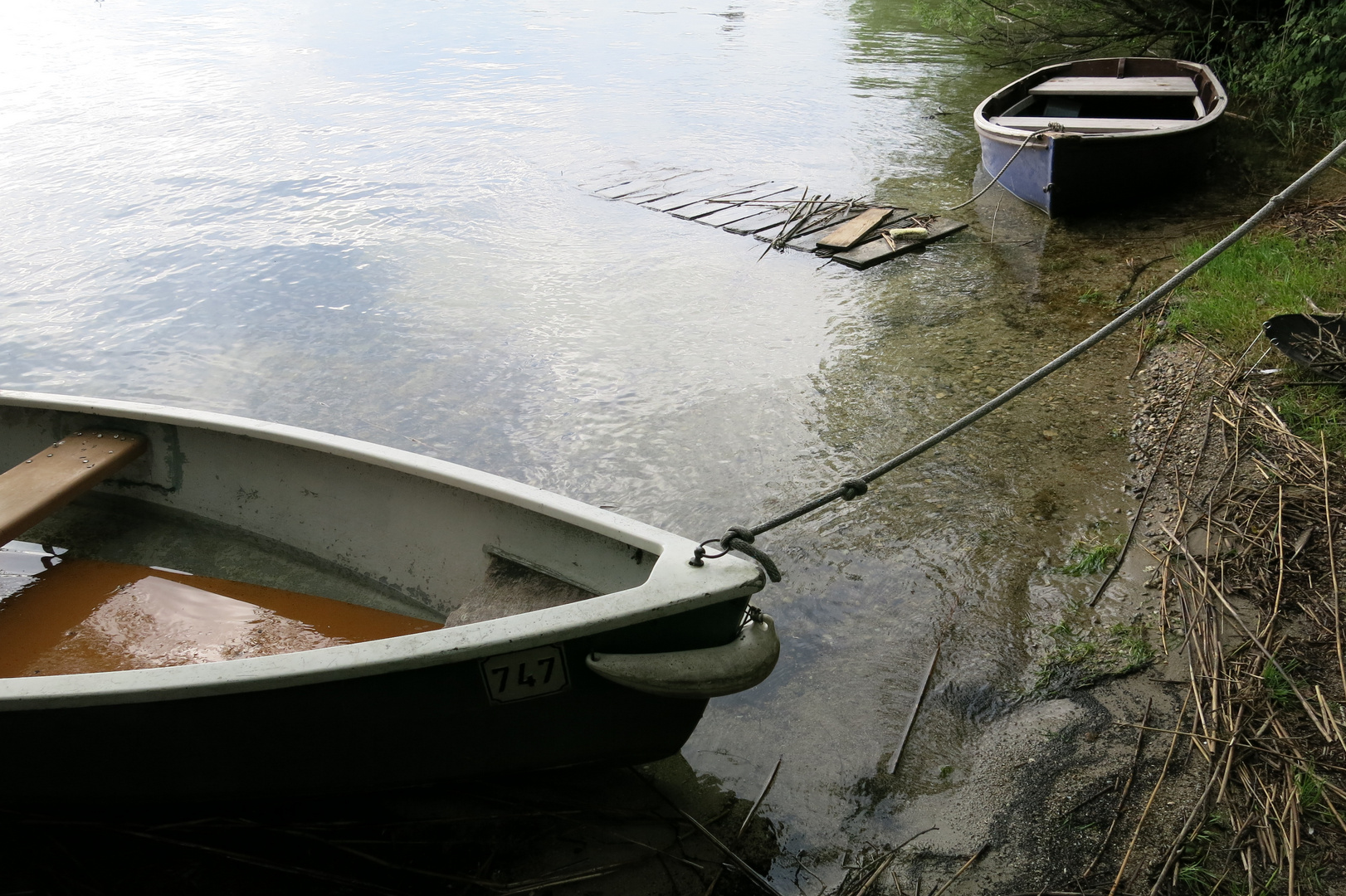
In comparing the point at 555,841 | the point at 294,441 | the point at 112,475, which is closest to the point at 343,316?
the point at 112,475

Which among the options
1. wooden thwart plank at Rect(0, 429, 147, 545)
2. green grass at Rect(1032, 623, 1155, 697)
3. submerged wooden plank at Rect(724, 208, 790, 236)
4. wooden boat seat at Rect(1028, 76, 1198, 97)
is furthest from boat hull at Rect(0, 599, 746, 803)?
wooden boat seat at Rect(1028, 76, 1198, 97)

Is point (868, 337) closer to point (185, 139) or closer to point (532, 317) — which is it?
point (532, 317)

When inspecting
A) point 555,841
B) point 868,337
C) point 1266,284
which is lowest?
point 555,841

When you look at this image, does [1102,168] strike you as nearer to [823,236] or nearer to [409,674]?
[823,236]

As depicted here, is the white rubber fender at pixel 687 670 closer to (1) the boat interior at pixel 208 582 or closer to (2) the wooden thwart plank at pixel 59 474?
(1) the boat interior at pixel 208 582

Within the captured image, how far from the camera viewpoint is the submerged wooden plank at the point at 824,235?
6.88m

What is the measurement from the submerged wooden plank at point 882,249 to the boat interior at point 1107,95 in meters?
1.21

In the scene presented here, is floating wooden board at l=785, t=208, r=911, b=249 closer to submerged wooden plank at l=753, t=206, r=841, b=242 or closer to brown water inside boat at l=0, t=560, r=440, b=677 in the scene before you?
submerged wooden plank at l=753, t=206, r=841, b=242

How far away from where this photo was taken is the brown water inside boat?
296cm

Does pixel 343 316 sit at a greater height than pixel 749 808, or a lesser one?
greater

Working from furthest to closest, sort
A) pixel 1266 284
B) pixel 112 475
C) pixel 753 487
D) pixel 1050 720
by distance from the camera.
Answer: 1. pixel 1266 284
2. pixel 753 487
3. pixel 112 475
4. pixel 1050 720

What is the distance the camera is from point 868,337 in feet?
18.2

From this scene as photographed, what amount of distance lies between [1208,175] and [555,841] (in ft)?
26.2

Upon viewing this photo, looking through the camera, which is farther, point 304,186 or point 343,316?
point 304,186
